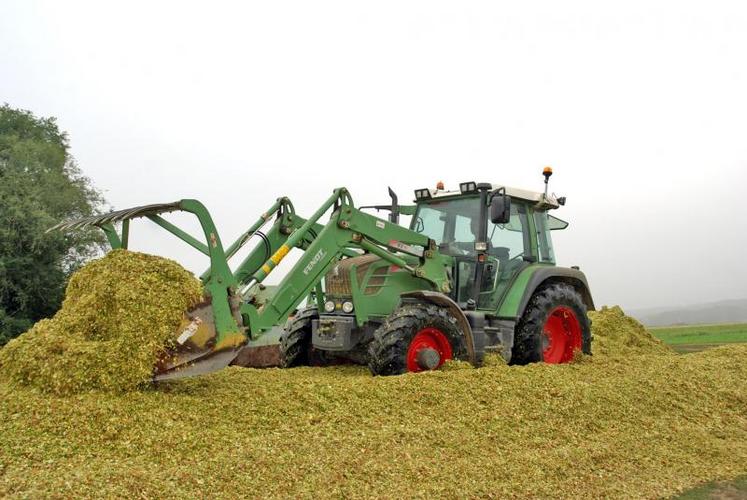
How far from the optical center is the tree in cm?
2008

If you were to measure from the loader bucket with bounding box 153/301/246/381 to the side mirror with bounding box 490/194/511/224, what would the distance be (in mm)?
3398

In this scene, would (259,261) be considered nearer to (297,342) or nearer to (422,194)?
(297,342)

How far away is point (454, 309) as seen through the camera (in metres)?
7.04

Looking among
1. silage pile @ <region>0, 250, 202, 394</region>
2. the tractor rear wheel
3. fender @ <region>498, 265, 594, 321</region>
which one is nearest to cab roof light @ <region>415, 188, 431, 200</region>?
fender @ <region>498, 265, 594, 321</region>

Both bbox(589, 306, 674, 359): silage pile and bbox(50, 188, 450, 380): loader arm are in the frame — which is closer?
bbox(50, 188, 450, 380): loader arm

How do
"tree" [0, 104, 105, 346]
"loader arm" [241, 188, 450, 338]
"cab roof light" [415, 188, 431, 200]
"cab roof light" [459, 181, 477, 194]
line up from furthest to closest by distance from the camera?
"tree" [0, 104, 105, 346] < "cab roof light" [415, 188, 431, 200] < "cab roof light" [459, 181, 477, 194] < "loader arm" [241, 188, 450, 338]

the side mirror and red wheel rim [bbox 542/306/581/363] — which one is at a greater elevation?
the side mirror

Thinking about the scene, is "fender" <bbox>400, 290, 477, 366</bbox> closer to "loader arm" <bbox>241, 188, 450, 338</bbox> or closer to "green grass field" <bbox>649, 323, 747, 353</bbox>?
"loader arm" <bbox>241, 188, 450, 338</bbox>

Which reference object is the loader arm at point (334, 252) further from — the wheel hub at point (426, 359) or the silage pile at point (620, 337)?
the silage pile at point (620, 337)

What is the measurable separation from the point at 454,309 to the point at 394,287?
0.74 meters

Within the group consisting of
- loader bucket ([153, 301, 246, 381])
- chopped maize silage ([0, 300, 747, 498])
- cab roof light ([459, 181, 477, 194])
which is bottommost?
chopped maize silage ([0, 300, 747, 498])

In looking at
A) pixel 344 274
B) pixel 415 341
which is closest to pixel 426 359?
pixel 415 341

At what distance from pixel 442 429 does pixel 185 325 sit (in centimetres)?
214

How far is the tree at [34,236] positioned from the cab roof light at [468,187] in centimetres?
1494
